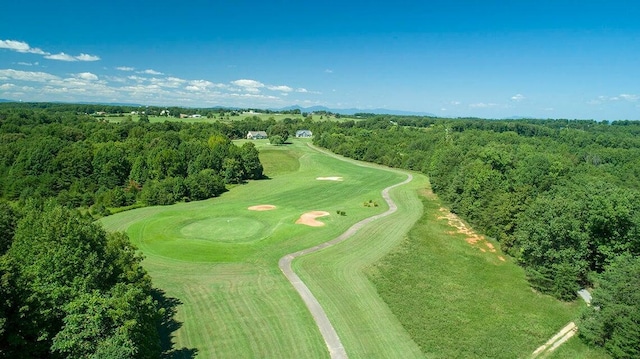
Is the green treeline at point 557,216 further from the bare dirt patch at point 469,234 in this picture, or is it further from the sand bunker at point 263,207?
the sand bunker at point 263,207

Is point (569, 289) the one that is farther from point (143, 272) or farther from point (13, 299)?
point (13, 299)

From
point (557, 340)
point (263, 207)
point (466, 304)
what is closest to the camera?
point (557, 340)

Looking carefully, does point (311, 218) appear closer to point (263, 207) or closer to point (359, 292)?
point (263, 207)

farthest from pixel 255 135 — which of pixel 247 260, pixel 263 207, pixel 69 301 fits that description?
pixel 69 301

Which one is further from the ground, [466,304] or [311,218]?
[466,304]

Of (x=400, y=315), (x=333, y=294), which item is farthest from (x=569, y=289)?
(x=333, y=294)

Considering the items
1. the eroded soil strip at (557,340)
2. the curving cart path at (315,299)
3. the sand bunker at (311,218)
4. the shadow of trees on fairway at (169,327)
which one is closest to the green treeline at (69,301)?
the shadow of trees on fairway at (169,327)
